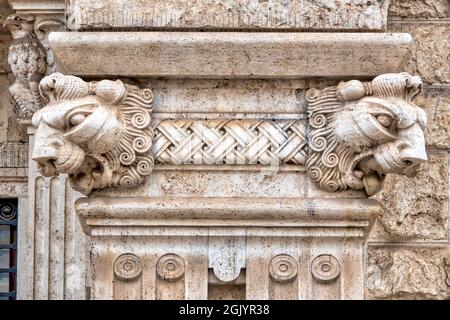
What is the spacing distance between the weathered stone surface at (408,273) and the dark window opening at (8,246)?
52.3 inches

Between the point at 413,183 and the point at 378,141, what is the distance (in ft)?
4.46

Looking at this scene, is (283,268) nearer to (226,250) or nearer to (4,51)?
(226,250)

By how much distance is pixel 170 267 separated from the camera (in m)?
3.75

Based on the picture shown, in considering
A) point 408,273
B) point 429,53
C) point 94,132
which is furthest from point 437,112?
point 94,132

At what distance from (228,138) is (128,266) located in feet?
1.43

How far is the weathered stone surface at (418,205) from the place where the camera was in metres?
4.98

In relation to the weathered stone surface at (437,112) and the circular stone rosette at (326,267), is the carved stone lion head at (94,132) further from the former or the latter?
the weathered stone surface at (437,112)

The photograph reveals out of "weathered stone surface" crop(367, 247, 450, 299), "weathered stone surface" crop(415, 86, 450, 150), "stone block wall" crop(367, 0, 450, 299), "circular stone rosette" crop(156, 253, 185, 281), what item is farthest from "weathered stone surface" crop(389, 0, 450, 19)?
"circular stone rosette" crop(156, 253, 185, 281)

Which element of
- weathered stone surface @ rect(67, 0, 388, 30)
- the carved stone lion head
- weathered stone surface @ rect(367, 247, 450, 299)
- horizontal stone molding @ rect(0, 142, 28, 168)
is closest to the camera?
the carved stone lion head

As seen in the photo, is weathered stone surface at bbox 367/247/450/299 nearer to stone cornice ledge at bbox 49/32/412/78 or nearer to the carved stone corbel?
the carved stone corbel

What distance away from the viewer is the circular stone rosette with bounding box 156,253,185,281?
374 cm

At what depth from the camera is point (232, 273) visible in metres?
3.75
